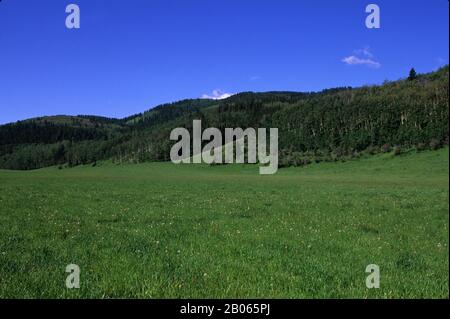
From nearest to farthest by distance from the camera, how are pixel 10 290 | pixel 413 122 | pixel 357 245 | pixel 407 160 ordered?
pixel 10 290
pixel 357 245
pixel 407 160
pixel 413 122

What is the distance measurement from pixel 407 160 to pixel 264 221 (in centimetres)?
10269

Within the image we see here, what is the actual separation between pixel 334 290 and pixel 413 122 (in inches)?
5833

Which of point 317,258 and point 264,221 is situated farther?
point 264,221

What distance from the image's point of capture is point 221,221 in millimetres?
18594

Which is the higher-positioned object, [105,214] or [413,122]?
[413,122]

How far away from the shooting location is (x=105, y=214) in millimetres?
21078

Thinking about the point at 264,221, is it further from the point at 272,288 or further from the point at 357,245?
the point at 272,288

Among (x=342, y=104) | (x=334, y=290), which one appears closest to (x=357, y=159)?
(x=342, y=104)

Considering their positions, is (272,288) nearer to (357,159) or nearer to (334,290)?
(334,290)
